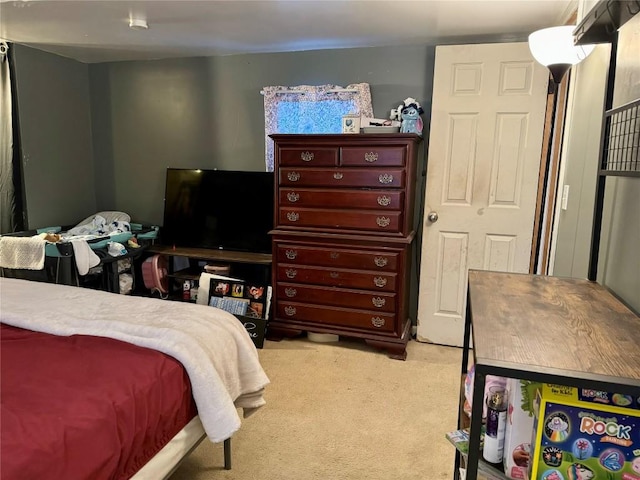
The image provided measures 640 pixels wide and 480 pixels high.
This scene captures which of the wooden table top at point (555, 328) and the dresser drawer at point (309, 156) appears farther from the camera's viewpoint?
the dresser drawer at point (309, 156)

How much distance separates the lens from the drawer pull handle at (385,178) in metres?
2.99

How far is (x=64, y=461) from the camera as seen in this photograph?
1.07 m

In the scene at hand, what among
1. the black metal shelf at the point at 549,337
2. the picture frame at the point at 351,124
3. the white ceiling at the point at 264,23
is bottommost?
the black metal shelf at the point at 549,337

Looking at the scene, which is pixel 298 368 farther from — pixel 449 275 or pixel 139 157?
pixel 139 157

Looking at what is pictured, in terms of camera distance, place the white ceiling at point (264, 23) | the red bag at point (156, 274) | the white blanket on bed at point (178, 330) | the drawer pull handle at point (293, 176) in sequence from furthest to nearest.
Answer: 1. the red bag at point (156, 274)
2. the drawer pull handle at point (293, 176)
3. the white ceiling at point (264, 23)
4. the white blanket on bed at point (178, 330)

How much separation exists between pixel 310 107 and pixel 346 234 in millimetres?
1134

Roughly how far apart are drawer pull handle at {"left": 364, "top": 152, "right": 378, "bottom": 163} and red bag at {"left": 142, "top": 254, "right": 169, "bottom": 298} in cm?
196

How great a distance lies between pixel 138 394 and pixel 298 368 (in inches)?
66.9

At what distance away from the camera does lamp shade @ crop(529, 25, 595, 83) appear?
70.2 inches

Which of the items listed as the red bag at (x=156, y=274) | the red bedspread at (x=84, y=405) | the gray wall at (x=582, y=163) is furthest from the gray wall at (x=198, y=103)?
the red bedspread at (x=84, y=405)

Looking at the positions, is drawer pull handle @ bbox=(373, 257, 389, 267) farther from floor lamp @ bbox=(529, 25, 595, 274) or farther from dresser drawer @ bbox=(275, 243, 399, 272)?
floor lamp @ bbox=(529, 25, 595, 274)

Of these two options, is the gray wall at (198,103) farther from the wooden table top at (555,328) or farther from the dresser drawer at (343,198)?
the wooden table top at (555,328)

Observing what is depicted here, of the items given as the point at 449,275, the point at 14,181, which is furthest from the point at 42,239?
the point at 449,275

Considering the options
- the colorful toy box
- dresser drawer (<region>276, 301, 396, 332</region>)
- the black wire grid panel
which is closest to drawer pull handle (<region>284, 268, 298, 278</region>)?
dresser drawer (<region>276, 301, 396, 332</region>)
